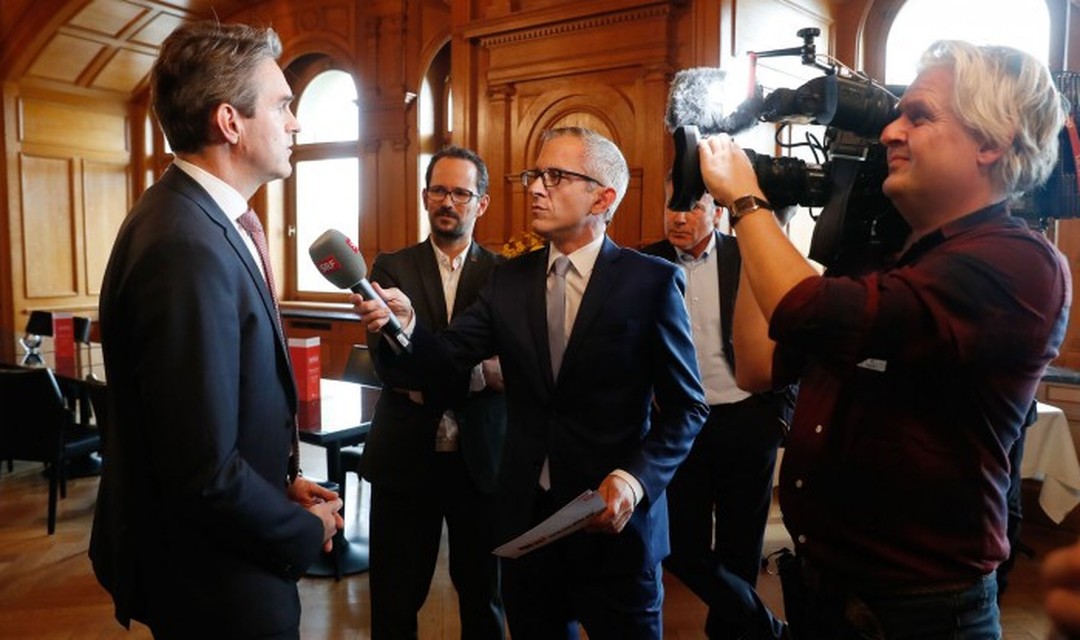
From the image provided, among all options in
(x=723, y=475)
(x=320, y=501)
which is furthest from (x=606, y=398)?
(x=723, y=475)

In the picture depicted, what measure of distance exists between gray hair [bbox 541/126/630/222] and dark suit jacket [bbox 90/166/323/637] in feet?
2.79

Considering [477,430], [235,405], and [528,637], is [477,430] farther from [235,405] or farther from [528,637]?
[235,405]

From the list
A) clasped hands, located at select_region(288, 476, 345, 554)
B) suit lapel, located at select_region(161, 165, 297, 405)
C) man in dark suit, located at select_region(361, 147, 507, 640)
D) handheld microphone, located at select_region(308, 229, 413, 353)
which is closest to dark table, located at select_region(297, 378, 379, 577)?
man in dark suit, located at select_region(361, 147, 507, 640)

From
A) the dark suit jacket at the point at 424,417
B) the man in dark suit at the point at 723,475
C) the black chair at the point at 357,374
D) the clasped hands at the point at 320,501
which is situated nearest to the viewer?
the clasped hands at the point at 320,501

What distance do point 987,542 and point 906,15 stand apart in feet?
14.4

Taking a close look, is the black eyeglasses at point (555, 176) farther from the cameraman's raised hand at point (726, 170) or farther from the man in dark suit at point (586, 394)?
the cameraman's raised hand at point (726, 170)

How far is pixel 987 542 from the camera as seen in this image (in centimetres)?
112

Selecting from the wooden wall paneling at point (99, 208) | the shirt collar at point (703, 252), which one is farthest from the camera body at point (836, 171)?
the wooden wall paneling at point (99, 208)

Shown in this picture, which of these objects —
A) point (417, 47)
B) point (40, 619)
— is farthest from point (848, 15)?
point (40, 619)

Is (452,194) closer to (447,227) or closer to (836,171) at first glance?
(447,227)

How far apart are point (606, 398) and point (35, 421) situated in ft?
11.4

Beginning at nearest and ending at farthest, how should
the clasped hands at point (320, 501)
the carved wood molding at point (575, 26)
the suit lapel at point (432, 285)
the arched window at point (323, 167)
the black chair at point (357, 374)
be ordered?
the clasped hands at point (320, 501), the suit lapel at point (432, 285), the black chair at point (357, 374), the carved wood molding at point (575, 26), the arched window at point (323, 167)

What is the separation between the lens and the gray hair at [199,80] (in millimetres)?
1349

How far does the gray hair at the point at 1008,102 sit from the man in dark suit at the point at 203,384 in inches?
42.9
